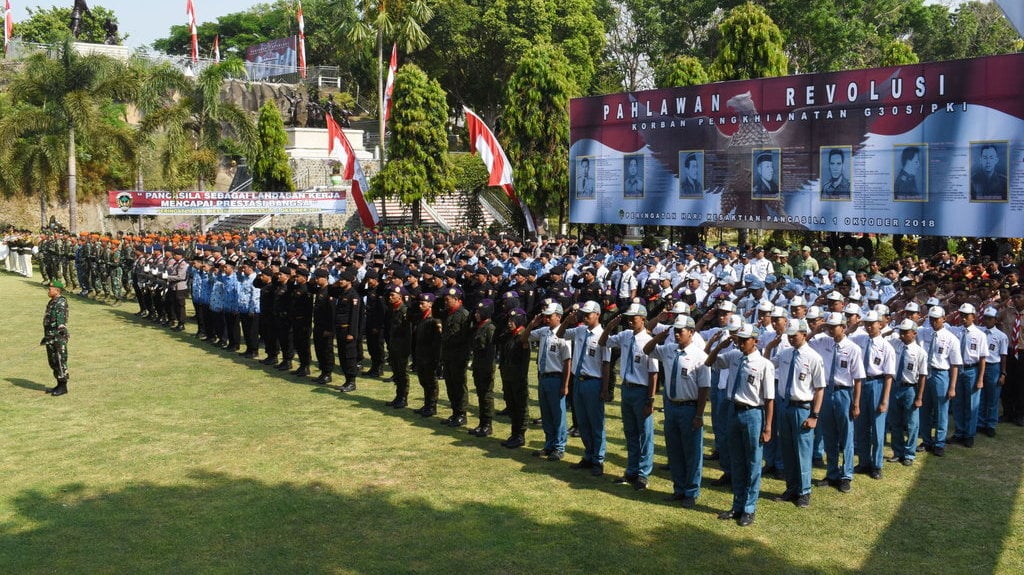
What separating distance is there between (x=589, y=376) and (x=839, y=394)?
99.3 inches

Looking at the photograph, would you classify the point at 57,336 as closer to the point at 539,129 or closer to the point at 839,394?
the point at 839,394

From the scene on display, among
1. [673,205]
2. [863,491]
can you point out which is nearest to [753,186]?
[673,205]

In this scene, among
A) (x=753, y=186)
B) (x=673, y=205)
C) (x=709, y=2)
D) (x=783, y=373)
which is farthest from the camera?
(x=709, y=2)

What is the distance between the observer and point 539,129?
117 feet

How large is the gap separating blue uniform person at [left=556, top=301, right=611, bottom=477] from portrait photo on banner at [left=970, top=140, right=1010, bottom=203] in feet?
47.6

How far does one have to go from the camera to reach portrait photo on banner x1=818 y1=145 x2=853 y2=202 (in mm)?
22938

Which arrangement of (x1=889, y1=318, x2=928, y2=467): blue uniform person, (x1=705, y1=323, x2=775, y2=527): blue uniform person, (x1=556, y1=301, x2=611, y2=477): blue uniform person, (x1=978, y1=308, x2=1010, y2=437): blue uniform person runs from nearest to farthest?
(x1=705, y1=323, x2=775, y2=527): blue uniform person
(x1=556, y1=301, x2=611, y2=477): blue uniform person
(x1=889, y1=318, x2=928, y2=467): blue uniform person
(x1=978, y1=308, x2=1010, y2=437): blue uniform person

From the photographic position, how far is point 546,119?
118 ft

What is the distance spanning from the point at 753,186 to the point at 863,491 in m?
16.4

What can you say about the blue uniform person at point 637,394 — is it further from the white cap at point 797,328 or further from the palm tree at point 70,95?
the palm tree at point 70,95

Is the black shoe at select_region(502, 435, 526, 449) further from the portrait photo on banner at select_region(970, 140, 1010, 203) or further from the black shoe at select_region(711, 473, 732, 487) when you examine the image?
the portrait photo on banner at select_region(970, 140, 1010, 203)

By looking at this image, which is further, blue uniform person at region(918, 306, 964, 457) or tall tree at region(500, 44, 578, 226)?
tall tree at region(500, 44, 578, 226)

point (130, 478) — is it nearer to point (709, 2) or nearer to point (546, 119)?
A: point (546, 119)

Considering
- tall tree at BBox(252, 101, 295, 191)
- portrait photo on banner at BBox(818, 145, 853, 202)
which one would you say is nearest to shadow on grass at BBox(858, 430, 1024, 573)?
portrait photo on banner at BBox(818, 145, 853, 202)
